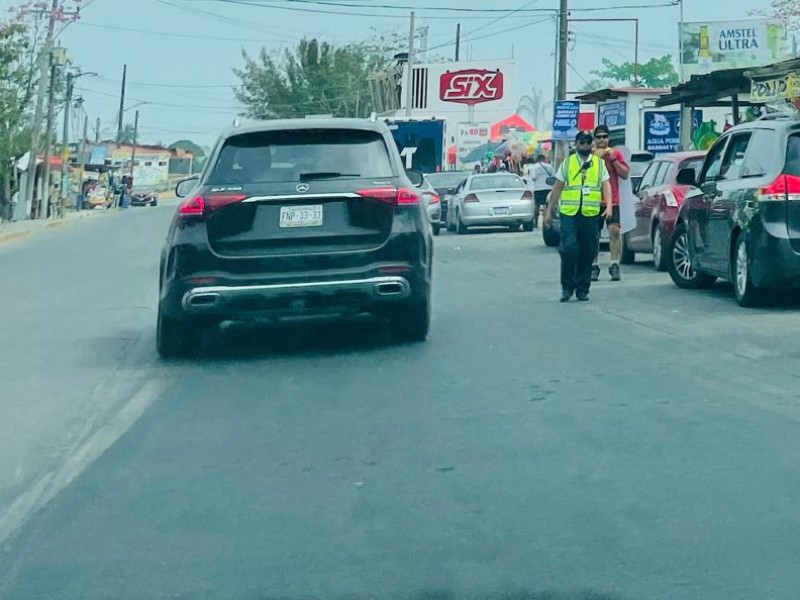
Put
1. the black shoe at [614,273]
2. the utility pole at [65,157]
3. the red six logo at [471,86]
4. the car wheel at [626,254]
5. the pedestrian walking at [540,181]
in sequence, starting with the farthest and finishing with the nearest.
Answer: the red six logo at [471,86], the utility pole at [65,157], the pedestrian walking at [540,181], the car wheel at [626,254], the black shoe at [614,273]

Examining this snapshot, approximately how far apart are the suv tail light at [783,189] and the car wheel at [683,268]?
2886mm

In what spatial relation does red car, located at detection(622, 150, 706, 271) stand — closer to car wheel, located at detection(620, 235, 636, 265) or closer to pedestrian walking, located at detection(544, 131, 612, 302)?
car wheel, located at detection(620, 235, 636, 265)

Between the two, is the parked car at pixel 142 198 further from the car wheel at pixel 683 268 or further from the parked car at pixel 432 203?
the car wheel at pixel 683 268

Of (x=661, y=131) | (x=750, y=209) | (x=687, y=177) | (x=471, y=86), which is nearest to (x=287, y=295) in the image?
(x=750, y=209)

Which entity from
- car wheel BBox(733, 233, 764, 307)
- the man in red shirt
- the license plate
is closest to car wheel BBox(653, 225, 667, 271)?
the man in red shirt

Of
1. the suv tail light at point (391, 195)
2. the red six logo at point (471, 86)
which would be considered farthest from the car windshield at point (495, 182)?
the red six logo at point (471, 86)

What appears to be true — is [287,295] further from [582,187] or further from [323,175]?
[582,187]

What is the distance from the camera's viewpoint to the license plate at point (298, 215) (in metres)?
11.2

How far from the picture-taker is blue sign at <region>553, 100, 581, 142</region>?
37562 millimetres

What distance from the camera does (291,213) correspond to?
11188mm

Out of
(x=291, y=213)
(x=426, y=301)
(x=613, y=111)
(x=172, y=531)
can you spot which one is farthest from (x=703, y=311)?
(x=613, y=111)

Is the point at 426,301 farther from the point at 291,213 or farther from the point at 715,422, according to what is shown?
the point at 715,422

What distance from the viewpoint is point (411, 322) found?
12031mm

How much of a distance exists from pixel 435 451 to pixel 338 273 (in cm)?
359
